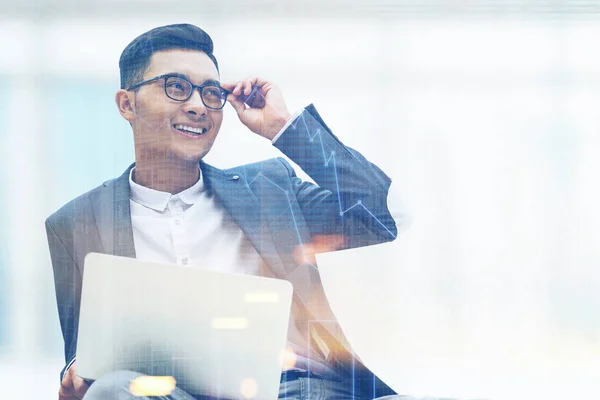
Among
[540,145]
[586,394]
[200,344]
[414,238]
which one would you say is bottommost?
[586,394]

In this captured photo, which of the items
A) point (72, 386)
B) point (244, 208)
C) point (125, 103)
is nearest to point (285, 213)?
point (244, 208)

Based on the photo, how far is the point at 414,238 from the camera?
1983mm

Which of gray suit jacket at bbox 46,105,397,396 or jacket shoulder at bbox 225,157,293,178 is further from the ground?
jacket shoulder at bbox 225,157,293,178

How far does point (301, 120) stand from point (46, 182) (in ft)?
2.84

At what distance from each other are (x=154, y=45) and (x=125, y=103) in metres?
0.21

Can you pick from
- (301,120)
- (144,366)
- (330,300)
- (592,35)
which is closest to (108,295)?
(144,366)

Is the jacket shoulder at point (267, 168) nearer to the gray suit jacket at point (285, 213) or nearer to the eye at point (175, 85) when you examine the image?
the gray suit jacket at point (285, 213)

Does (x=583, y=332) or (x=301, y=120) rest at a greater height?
(x=301, y=120)

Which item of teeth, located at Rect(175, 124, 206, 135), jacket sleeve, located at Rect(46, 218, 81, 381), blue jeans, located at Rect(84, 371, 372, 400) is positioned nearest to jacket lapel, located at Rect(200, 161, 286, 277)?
teeth, located at Rect(175, 124, 206, 135)

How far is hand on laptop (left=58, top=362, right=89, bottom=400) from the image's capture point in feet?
6.47

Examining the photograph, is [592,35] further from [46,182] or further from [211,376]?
[46,182]

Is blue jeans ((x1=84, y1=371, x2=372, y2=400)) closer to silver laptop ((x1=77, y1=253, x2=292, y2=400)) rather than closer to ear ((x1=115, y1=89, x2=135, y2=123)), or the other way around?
silver laptop ((x1=77, y1=253, x2=292, y2=400))

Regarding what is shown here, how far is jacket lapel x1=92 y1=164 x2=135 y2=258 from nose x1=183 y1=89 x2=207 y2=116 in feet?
0.88

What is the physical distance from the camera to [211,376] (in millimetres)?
1938
